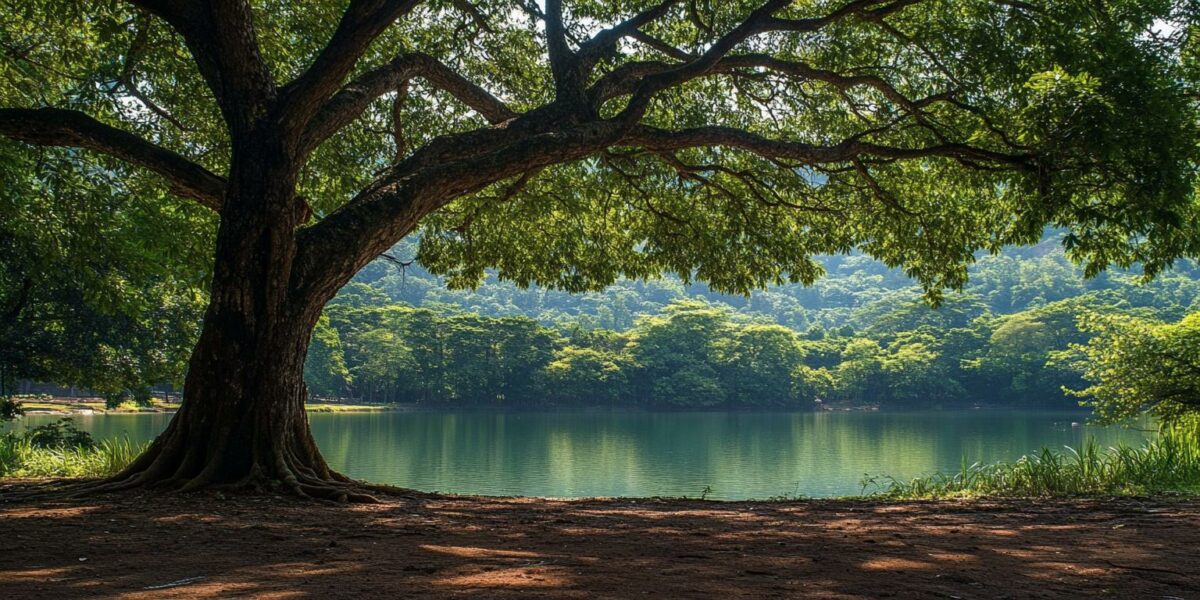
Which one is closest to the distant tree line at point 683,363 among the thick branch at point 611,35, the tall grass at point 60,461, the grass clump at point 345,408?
the grass clump at point 345,408

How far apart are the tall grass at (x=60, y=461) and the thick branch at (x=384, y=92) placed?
5.28 m

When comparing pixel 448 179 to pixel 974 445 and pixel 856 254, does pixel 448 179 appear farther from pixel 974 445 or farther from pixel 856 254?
pixel 856 254

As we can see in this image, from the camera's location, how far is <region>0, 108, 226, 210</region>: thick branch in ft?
21.1

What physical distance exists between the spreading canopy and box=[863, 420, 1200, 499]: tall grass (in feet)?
7.53

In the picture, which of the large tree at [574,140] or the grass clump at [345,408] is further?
the grass clump at [345,408]

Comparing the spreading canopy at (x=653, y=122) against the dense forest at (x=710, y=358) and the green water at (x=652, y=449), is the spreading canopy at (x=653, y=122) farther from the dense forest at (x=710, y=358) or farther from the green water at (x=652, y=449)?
the dense forest at (x=710, y=358)

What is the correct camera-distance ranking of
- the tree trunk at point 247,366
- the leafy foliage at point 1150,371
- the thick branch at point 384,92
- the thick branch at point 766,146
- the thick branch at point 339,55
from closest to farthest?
the tree trunk at point 247,366
the thick branch at point 339,55
the thick branch at point 384,92
the thick branch at point 766,146
the leafy foliage at point 1150,371

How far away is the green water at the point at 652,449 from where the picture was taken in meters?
23.3

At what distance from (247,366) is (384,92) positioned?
2903mm

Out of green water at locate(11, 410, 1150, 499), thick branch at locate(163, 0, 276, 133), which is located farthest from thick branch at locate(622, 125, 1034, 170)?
green water at locate(11, 410, 1150, 499)

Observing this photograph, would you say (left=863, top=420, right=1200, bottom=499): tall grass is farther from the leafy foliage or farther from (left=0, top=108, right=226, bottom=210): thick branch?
(left=0, top=108, right=226, bottom=210): thick branch

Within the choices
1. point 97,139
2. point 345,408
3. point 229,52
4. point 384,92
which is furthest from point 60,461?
point 345,408

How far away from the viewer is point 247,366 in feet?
20.5

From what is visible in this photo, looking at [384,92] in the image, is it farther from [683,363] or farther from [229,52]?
[683,363]
